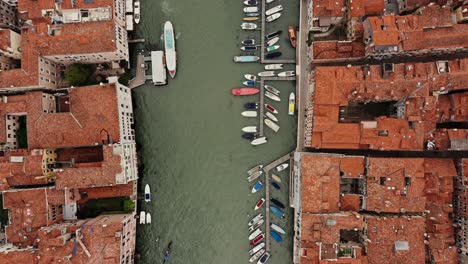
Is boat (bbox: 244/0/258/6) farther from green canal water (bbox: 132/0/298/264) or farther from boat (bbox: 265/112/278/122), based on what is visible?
boat (bbox: 265/112/278/122)

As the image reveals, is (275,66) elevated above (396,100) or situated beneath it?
elevated above

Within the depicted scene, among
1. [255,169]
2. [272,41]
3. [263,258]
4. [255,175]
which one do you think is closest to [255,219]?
[263,258]

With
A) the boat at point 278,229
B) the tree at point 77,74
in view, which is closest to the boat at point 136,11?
the tree at point 77,74

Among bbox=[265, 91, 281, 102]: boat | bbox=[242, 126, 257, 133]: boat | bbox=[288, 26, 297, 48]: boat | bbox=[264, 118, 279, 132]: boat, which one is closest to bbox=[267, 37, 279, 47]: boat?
bbox=[288, 26, 297, 48]: boat

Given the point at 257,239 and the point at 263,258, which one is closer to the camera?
the point at 263,258

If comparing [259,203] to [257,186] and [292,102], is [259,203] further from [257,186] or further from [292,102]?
[292,102]

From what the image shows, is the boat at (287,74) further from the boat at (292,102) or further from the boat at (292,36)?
the boat at (292,36)
